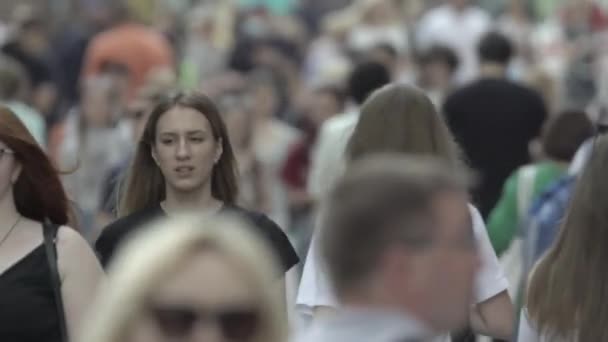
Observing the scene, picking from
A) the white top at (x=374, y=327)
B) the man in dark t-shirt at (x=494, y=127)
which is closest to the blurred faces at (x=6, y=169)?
the white top at (x=374, y=327)

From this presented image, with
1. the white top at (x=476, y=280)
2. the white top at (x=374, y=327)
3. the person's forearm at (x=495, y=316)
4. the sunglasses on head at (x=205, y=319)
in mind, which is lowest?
the person's forearm at (x=495, y=316)

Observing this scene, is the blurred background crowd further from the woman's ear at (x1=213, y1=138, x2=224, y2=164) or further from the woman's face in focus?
the woman's face in focus

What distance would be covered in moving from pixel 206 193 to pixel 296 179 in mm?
8427

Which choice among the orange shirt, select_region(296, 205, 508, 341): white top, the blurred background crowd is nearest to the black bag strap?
select_region(296, 205, 508, 341): white top

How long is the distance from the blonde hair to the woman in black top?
3.73 metres

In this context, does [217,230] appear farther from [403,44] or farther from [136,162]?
[403,44]

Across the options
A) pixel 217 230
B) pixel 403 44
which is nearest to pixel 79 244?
pixel 217 230

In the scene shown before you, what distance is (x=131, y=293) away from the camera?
3.88 m

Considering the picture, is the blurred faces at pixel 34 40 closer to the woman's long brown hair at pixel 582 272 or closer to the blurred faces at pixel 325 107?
the blurred faces at pixel 325 107

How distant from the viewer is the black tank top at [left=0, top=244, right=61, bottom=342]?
6.69 m

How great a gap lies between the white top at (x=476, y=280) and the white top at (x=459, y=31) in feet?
45.0

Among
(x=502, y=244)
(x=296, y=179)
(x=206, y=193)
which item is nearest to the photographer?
(x=206, y=193)

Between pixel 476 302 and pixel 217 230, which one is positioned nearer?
pixel 217 230

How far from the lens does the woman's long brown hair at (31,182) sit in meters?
7.10
